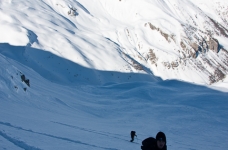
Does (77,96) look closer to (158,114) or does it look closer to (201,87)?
(158,114)

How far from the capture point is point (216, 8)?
114 metres

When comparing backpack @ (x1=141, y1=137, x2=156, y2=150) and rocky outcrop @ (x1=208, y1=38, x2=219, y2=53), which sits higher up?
rocky outcrop @ (x1=208, y1=38, x2=219, y2=53)

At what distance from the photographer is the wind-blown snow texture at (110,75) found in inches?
551

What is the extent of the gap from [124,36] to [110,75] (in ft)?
92.8

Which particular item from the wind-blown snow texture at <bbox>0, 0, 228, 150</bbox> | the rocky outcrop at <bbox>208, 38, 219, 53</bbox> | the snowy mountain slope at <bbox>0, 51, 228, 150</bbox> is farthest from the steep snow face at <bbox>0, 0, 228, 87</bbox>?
the snowy mountain slope at <bbox>0, 51, 228, 150</bbox>

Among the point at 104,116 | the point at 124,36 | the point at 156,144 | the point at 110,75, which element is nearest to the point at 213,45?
the point at 124,36

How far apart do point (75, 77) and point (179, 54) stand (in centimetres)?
3925

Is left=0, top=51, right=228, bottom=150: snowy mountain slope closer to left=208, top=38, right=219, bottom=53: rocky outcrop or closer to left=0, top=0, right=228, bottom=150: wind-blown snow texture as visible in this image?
left=0, top=0, right=228, bottom=150: wind-blown snow texture

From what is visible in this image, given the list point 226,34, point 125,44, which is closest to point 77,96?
point 125,44

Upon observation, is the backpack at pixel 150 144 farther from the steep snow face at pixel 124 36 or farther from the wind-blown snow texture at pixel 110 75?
the steep snow face at pixel 124 36

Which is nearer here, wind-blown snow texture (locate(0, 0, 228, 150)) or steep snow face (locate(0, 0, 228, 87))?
wind-blown snow texture (locate(0, 0, 228, 150))

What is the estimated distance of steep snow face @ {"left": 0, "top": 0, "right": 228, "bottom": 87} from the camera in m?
45.4

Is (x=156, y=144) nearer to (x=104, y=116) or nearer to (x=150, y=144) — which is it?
(x=150, y=144)

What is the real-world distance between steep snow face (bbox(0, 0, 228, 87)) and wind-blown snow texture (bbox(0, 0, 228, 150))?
0.81 feet
